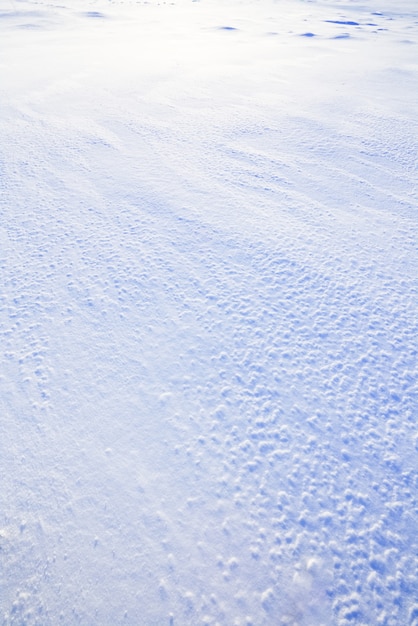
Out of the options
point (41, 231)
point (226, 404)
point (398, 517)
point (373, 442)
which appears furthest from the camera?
point (41, 231)

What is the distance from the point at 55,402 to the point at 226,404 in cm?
76

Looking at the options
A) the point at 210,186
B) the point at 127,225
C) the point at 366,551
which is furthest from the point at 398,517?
the point at 210,186

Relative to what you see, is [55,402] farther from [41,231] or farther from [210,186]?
[210,186]

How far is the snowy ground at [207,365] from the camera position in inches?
49.8

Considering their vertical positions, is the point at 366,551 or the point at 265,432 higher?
the point at 265,432

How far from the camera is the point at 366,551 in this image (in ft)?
4.26

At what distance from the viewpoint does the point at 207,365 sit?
Result: 179cm

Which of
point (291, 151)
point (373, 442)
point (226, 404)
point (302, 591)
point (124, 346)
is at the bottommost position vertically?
point (302, 591)

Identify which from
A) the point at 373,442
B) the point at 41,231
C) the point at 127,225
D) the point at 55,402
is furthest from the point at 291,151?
the point at 55,402

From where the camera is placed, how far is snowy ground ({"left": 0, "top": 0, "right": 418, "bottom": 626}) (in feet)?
4.15

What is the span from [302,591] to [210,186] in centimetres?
249

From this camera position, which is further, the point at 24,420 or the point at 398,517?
the point at 24,420

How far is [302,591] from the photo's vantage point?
1229 millimetres

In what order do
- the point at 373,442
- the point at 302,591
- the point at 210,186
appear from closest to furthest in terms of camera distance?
the point at 302,591 < the point at 373,442 < the point at 210,186
